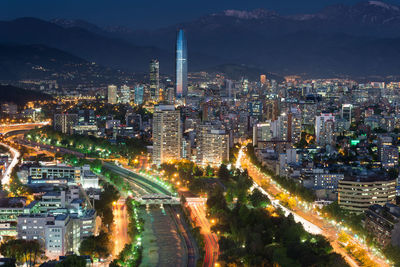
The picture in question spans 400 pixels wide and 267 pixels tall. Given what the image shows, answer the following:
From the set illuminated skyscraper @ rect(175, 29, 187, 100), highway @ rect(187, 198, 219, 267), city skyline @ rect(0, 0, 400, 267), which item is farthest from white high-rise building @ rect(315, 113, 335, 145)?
illuminated skyscraper @ rect(175, 29, 187, 100)

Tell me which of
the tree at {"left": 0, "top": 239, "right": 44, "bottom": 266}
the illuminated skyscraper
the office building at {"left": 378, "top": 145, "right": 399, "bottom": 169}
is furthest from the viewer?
the illuminated skyscraper

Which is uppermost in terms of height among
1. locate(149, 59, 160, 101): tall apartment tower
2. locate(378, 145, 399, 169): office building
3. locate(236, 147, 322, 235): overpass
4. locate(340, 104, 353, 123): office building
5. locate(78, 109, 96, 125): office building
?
locate(149, 59, 160, 101): tall apartment tower

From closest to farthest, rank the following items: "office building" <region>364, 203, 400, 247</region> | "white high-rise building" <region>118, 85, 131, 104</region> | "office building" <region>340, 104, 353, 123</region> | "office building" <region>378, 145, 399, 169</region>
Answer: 1. "office building" <region>364, 203, 400, 247</region>
2. "office building" <region>378, 145, 399, 169</region>
3. "office building" <region>340, 104, 353, 123</region>
4. "white high-rise building" <region>118, 85, 131, 104</region>

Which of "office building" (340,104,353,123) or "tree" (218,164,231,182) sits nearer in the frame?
"tree" (218,164,231,182)

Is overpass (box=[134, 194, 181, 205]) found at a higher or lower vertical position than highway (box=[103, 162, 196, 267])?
higher

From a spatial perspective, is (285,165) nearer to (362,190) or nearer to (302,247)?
(362,190)

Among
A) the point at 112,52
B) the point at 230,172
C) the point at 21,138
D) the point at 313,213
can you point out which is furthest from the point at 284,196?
the point at 112,52

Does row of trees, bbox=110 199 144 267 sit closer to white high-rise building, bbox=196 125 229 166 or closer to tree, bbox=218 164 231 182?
tree, bbox=218 164 231 182

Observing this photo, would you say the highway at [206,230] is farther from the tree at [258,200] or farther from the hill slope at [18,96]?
the hill slope at [18,96]
